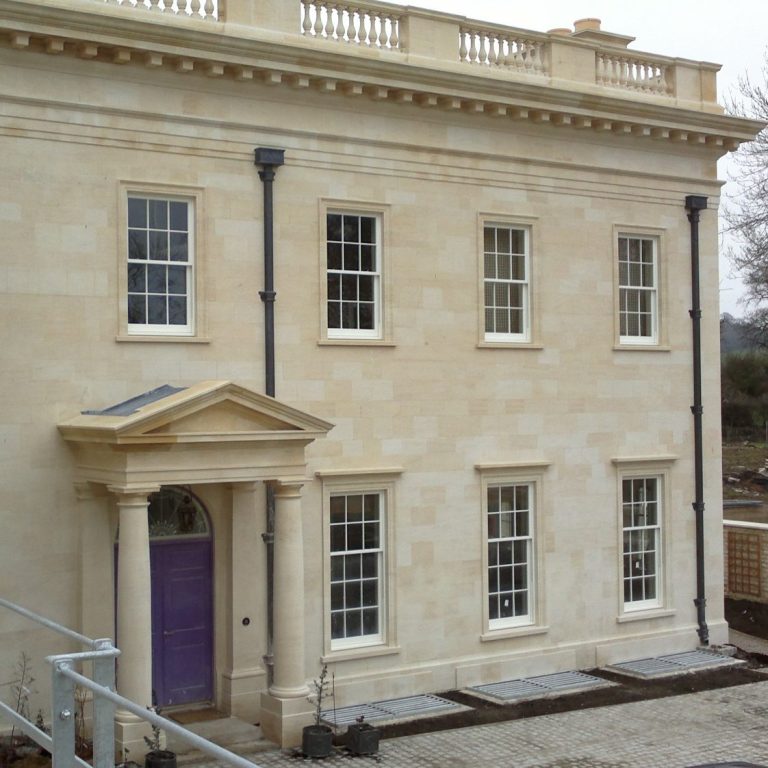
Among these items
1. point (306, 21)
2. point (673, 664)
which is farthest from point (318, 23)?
point (673, 664)

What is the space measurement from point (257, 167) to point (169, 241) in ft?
5.84

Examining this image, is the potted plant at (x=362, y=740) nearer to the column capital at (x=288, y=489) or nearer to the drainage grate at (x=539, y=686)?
the column capital at (x=288, y=489)

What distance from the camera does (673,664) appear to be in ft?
68.8

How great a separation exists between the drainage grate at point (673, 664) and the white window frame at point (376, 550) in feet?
15.1

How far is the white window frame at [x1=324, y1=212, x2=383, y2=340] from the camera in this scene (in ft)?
60.6

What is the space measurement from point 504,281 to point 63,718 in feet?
46.9

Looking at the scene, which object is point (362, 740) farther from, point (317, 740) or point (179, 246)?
point (179, 246)

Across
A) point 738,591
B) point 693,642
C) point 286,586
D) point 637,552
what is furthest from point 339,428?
point 738,591

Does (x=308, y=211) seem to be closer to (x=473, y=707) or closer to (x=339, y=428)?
(x=339, y=428)

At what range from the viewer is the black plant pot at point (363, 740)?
15.7 m

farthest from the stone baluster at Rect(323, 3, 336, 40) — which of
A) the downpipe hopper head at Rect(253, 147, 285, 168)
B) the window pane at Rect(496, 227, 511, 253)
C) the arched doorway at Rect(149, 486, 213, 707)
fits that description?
the arched doorway at Rect(149, 486, 213, 707)

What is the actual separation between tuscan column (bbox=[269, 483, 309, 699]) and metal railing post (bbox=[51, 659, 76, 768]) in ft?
30.4

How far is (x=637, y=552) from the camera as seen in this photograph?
21.7 m

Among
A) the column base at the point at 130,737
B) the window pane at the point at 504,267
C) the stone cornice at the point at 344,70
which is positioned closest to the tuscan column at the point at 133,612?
the column base at the point at 130,737
